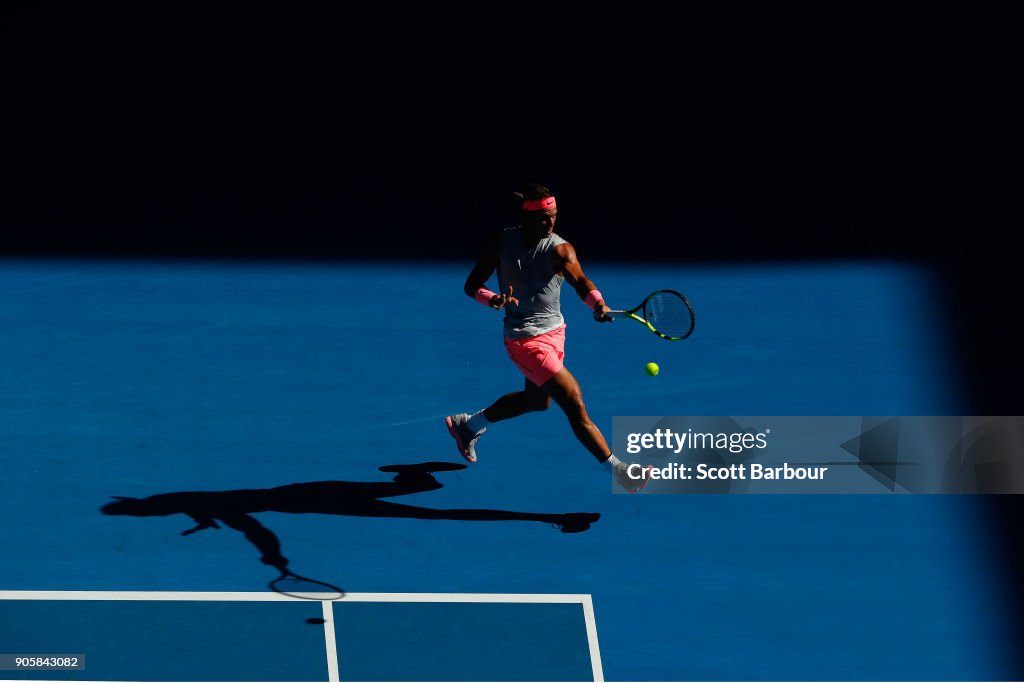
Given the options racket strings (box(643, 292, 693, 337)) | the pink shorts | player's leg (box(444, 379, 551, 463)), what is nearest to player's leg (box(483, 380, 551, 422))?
player's leg (box(444, 379, 551, 463))

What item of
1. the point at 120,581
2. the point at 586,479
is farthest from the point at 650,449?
the point at 120,581

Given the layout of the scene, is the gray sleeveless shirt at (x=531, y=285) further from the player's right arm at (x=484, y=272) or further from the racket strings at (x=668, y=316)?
the racket strings at (x=668, y=316)

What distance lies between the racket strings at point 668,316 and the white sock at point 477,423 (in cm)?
141

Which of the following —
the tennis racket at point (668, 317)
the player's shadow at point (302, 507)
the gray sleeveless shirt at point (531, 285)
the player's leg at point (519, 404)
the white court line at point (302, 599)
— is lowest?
the white court line at point (302, 599)

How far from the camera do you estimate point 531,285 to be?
11797 millimetres

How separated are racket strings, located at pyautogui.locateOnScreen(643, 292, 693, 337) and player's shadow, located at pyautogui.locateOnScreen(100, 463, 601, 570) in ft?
4.53

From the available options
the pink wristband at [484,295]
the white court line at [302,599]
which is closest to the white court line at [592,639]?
the white court line at [302,599]

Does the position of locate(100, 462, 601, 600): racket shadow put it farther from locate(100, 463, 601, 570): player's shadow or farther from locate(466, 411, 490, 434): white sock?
locate(466, 411, 490, 434): white sock

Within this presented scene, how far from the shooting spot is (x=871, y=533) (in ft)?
39.0

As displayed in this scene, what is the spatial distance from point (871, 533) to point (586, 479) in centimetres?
205

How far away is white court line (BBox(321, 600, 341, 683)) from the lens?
1047 centimetres

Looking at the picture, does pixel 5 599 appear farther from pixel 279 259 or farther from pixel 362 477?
pixel 279 259

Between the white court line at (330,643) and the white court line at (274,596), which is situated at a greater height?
the white court line at (274,596)

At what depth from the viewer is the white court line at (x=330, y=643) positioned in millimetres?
10469
